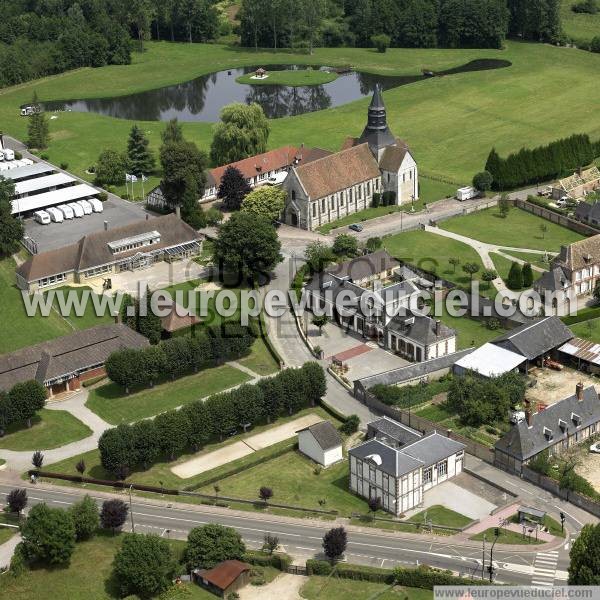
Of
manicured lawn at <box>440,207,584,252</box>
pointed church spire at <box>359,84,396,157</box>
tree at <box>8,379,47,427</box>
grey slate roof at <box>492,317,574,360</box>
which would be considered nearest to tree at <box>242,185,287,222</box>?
pointed church spire at <box>359,84,396,157</box>

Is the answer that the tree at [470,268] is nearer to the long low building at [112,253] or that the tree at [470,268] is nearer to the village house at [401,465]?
the long low building at [112,253]

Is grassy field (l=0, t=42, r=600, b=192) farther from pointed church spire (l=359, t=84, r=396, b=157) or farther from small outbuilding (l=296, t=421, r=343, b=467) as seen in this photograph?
small outbuilding (l=296, t=421, r=343, b=467)

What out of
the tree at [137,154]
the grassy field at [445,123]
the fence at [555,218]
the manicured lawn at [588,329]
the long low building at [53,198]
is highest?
the tree at [137,154]

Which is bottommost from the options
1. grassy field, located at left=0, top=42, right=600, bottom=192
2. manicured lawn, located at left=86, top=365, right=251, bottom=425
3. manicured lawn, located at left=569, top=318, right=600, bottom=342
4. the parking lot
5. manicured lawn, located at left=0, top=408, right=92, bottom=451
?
manicured lawn, located at left=0, top=408, right=92, bottom=451

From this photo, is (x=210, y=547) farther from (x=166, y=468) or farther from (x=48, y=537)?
(x=166, y=468)

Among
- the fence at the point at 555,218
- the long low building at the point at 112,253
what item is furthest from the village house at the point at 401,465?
the fence at the point at 555,218

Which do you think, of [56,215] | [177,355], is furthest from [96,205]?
[177,355]
